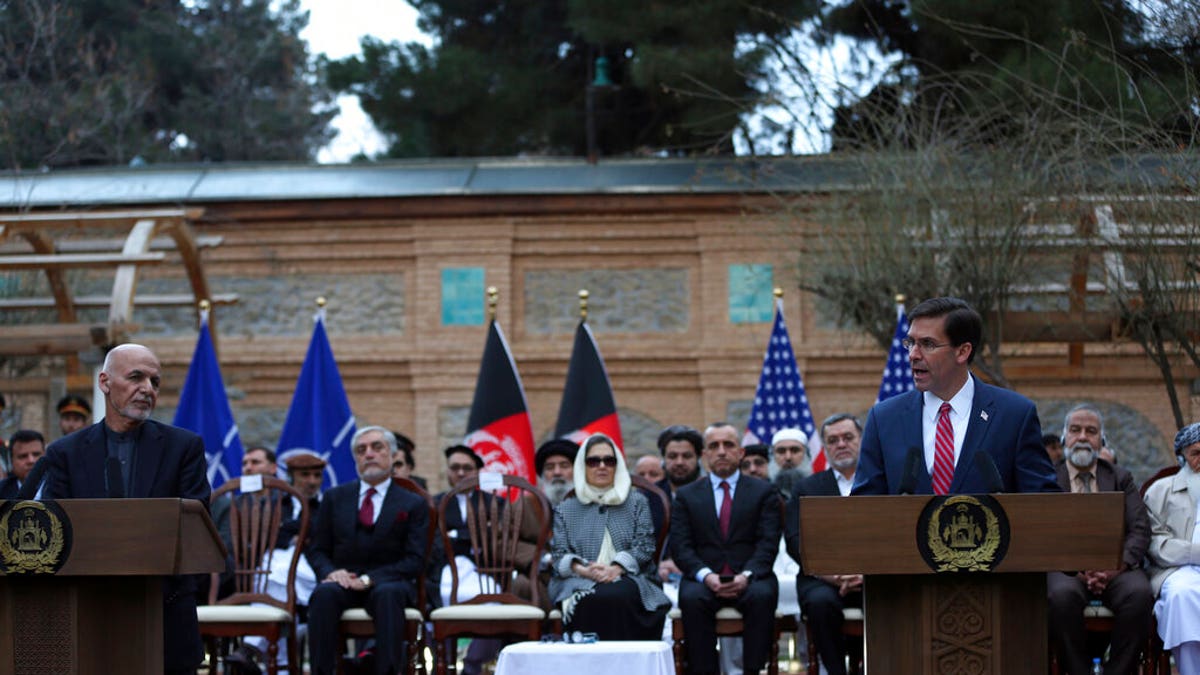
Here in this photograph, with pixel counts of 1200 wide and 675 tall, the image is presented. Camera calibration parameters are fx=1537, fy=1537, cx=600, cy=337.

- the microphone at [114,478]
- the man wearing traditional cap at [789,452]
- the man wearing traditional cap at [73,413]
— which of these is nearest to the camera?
the microphone at [114,478]

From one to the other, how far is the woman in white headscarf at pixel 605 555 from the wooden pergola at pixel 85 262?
15.6 ft

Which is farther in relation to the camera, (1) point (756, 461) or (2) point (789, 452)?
(2) point (789, 452)

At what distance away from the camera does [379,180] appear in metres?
18.8

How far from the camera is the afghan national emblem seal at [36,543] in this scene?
17.2 ft

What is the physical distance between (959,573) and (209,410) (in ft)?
29.5

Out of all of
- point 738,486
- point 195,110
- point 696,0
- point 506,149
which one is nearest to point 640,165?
point 696,0

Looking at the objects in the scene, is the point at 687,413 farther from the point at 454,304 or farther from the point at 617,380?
the point at 454,304

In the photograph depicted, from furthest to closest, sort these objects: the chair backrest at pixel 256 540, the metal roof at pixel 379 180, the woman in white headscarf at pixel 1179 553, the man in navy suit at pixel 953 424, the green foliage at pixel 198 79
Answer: the green foliage at pixel 198 79 < the metal roof at pixel 379 180 < the chair backrest at pixel 256 540 < the woman in white headscarf at pixel 1179 553 < the man in navy suit at pixel 953 424

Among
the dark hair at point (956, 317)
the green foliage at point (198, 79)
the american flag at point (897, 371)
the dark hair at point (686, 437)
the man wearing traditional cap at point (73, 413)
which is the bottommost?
the dark hair at point (686, 437)

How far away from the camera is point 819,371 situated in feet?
57.1

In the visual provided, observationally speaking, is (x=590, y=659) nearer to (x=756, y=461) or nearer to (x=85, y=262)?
(x=756, y=461)

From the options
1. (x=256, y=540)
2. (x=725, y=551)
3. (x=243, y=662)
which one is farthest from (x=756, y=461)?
(x=243, y=662)

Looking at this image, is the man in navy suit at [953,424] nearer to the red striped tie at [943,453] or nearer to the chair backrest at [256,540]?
the red striped tie at [943,453]

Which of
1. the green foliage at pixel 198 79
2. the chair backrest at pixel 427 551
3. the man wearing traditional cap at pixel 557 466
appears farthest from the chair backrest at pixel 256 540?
the green foliage at pixel 198 79
